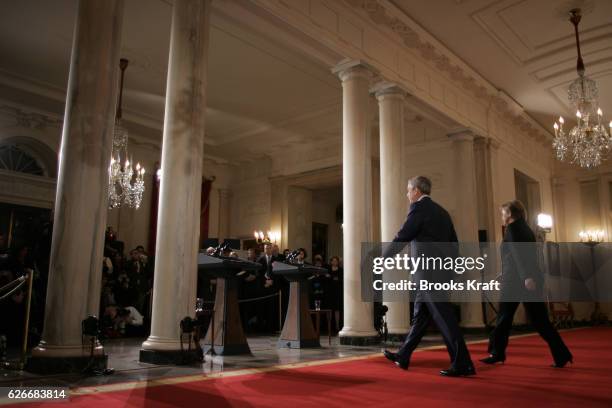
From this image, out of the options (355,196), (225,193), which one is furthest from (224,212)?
(355,196)

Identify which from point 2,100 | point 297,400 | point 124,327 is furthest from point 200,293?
point 297,400

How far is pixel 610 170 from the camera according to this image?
1435cm

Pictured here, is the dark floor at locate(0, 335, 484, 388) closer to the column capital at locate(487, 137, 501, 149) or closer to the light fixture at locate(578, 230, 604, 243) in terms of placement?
the column capital at locate(487, 137, 501, 149)

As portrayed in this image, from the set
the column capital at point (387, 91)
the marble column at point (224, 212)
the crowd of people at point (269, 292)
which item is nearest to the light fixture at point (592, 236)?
the crowd of people at point (269, 292)

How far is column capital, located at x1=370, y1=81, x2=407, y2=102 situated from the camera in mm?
8508

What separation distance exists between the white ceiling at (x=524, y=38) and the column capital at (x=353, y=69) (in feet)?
4.25

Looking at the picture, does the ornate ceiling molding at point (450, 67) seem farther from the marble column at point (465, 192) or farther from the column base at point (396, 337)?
the column base at point (396, 337)

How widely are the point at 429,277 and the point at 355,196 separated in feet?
11.3

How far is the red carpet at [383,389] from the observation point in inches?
116

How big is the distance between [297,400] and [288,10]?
5218mm

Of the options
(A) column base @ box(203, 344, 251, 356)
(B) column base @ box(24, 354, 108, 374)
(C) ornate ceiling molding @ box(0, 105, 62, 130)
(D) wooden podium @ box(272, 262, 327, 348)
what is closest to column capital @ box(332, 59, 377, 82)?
(D) wooden podium @ box(272, 262, 327, 348)

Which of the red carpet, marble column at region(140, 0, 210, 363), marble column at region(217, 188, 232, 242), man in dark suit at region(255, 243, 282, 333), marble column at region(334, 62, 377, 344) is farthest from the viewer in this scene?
marble column at region(217, 188, 232, 242)

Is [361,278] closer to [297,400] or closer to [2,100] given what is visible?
[297,400]

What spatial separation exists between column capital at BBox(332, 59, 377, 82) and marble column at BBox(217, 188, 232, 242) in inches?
355
